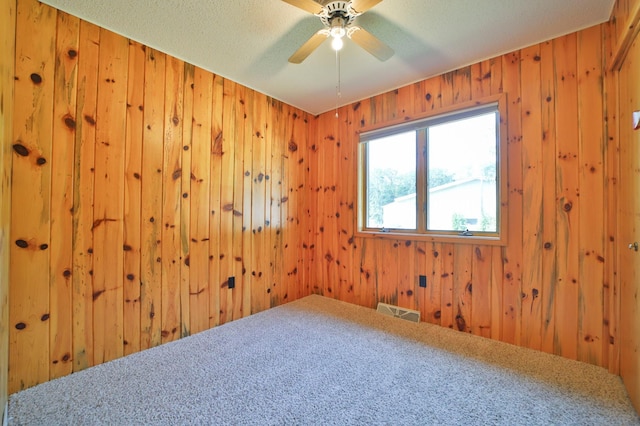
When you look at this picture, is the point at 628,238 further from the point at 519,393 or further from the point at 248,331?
the point at 248,331

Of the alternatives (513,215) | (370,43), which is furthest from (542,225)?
(370,43)

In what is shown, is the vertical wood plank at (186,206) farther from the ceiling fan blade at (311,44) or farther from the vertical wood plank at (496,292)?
the vertical wood plank at (496,292)

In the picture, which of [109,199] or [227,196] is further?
[227,196]

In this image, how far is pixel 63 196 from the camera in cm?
166

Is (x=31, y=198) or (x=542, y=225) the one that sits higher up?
(x=31, y=198)

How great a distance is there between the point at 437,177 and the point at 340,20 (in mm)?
1606

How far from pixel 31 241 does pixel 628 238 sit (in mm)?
3490

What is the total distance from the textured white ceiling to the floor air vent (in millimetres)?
2275

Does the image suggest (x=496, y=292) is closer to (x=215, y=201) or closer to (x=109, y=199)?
(x=215, y=201)

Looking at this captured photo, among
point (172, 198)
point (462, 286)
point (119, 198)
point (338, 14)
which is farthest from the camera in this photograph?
point (462, 286)

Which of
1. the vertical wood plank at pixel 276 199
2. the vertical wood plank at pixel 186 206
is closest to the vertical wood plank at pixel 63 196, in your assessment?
the vertical wood plank at pixel 186 206

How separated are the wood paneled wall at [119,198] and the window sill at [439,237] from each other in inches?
50.3

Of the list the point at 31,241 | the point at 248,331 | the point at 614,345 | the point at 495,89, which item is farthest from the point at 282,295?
the point at 495,89

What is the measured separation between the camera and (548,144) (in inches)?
75.2
